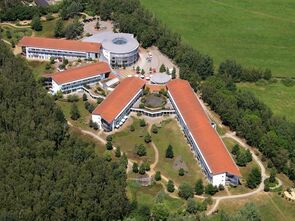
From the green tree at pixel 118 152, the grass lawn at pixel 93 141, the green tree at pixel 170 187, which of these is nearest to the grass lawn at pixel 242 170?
the green tree at pixel 170 187

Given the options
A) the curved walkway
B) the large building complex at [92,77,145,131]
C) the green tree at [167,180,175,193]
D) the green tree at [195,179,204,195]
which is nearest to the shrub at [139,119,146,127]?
the curved walkway

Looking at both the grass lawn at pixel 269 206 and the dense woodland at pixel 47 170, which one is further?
the grass lawn at pixel 269 206

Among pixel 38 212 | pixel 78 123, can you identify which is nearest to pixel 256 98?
pixel 78 123

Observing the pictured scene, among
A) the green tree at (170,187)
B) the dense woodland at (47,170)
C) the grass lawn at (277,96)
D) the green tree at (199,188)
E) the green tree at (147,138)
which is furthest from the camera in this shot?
the grass lawn at (277,96)

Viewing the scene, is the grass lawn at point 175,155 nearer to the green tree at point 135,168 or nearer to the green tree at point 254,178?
the green tree at point 135,168

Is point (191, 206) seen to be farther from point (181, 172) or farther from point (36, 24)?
point (36, 24)

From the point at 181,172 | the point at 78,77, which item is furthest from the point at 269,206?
the point at 78,77

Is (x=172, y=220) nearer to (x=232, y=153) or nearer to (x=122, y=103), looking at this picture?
(x=232, y=153)

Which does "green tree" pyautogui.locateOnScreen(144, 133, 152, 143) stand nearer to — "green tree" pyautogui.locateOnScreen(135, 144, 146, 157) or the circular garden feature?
"green tree" pyautogui.locateOnScreen(135, 144, 146, 157)
